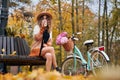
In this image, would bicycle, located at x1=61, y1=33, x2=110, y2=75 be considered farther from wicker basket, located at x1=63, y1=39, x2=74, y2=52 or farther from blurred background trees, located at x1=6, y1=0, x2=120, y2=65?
blurred background trees, located at x1=6, y1=0, x2=120, y2=65

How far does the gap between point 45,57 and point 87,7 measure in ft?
60.0

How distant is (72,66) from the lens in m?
5.25

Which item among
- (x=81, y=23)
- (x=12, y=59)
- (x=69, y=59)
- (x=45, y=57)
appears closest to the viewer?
(x=12, y=59)

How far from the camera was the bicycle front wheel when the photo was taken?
5094 millimetres

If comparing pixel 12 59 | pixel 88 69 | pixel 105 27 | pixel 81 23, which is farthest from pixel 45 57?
pixel 81 23

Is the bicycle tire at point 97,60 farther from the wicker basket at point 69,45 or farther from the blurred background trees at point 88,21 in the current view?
the blurred background trees at point 88,21

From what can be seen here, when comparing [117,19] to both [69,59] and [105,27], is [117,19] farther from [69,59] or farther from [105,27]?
[69,59]

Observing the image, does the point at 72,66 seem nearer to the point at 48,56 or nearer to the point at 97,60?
the point at 97,60

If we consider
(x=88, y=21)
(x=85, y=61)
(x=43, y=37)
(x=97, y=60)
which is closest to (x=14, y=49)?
(x=43, y=37)

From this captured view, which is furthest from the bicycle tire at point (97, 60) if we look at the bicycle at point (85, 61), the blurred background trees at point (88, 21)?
the blurred background trees at point (88, 21)

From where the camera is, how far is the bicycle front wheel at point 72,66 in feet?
16.7

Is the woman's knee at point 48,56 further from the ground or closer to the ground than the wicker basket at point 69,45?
closer to the ground

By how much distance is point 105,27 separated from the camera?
60.3 ft

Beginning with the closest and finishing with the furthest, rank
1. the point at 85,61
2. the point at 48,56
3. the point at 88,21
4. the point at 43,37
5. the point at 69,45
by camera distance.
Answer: the point at 48,56 → the point at 43,37 → the point at 69,45 → the point at 85,61 → the point at 88,21
